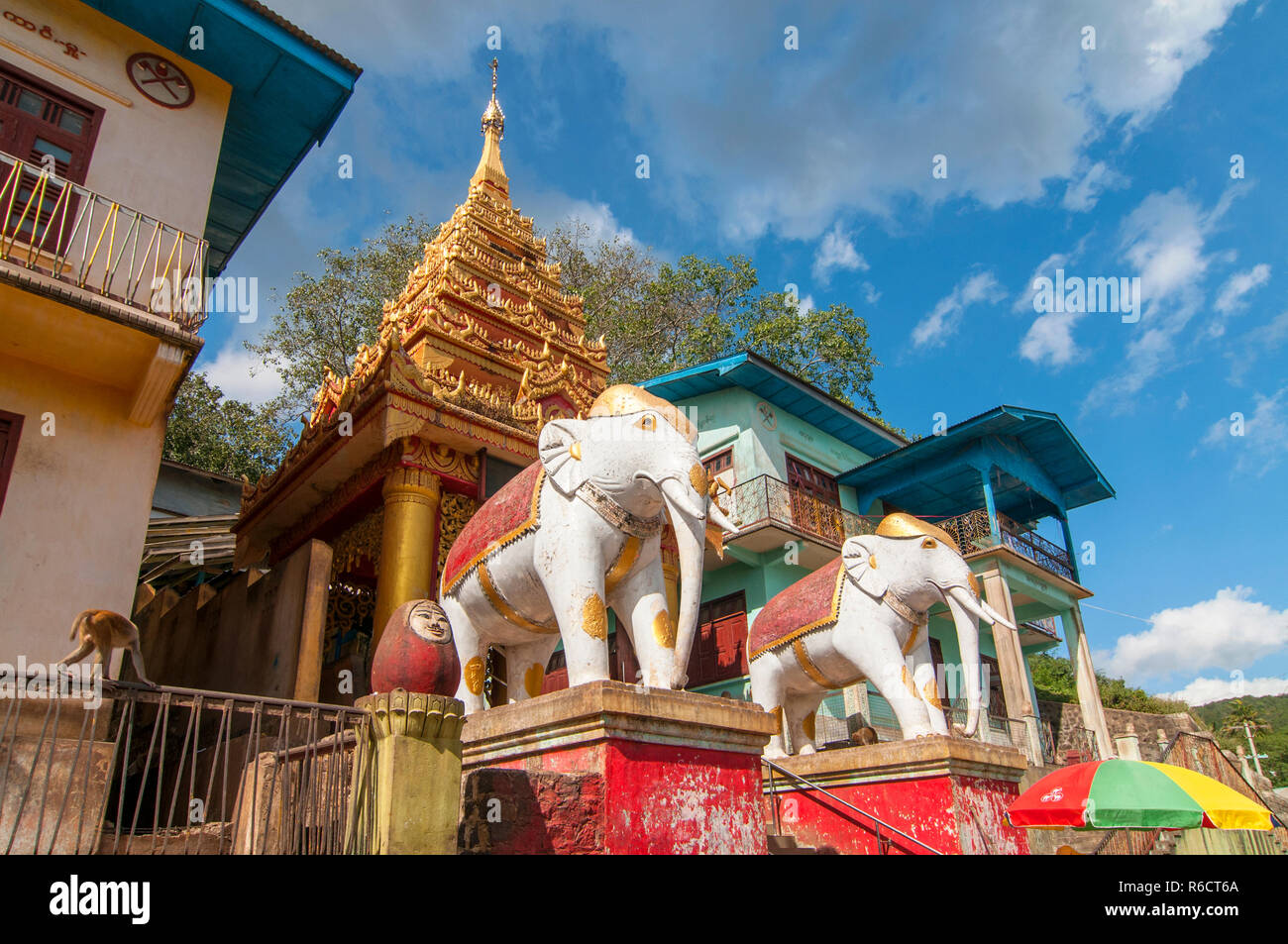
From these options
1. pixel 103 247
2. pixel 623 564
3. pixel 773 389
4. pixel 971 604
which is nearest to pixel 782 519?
pixel 773 389

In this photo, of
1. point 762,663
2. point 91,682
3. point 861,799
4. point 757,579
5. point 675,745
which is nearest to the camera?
point 91,682

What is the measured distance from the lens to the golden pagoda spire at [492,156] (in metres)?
15.3

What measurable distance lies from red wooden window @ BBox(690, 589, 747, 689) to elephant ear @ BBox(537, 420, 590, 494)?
10983 millimetres

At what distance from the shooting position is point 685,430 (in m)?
5.63

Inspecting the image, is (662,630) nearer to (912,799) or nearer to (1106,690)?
(912,799)

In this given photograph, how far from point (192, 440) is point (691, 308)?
13804 millimetres

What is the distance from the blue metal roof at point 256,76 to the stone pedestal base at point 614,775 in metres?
7.70

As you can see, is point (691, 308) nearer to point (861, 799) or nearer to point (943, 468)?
point (943, 468)

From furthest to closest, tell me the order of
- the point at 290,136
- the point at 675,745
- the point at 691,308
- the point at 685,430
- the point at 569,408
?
the point at 691,308, the point at 569,408, the point at 290,136, the point at 685,430, the point at 675,745

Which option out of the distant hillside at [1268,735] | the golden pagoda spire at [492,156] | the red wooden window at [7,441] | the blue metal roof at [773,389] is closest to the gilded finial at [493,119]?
the golden pagoda spire at [492,156]

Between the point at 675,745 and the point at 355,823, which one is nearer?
the point at 355,823

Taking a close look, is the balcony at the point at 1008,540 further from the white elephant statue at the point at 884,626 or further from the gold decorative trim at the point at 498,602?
the gold decorative trim at the point at 498,602
